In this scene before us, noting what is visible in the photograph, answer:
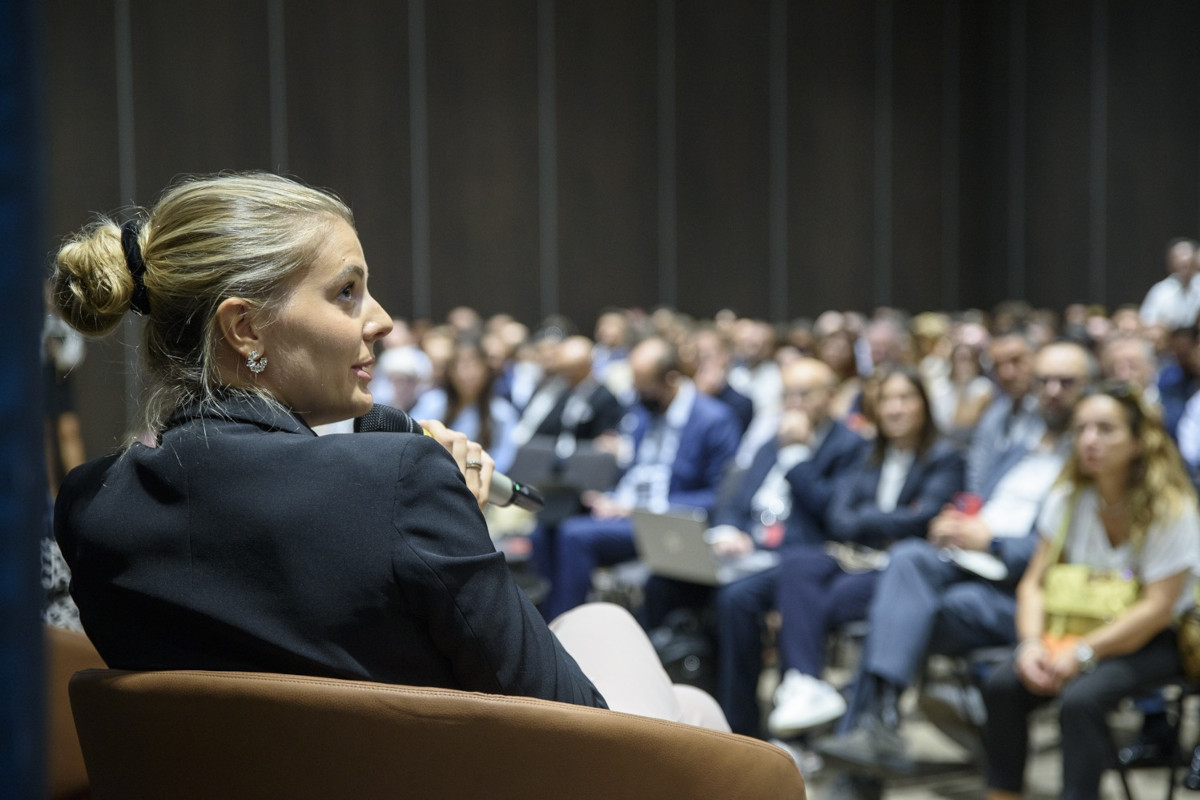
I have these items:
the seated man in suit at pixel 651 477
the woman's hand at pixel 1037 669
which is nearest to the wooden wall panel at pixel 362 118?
the seated man in suit at pixel 651 477

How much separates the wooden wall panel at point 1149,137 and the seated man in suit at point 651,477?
8961 millimetres

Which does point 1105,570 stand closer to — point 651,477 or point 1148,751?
point 1148,751

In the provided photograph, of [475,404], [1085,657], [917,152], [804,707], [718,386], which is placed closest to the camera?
[1085,657]

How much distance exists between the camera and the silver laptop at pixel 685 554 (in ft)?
13.1

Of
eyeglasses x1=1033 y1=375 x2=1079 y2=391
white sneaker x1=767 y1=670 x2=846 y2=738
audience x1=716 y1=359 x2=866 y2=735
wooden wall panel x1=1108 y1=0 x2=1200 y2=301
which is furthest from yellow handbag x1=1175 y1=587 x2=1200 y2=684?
wooden wall panel x1=1108 y1=0 x2=1200 y2=301

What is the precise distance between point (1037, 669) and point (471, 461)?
204cm

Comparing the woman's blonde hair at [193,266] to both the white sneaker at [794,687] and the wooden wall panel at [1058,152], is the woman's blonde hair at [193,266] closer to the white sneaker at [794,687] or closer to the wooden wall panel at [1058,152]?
the white sneaker at [794,687]

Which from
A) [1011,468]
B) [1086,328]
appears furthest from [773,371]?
[1011,468]

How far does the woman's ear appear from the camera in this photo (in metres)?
1.35

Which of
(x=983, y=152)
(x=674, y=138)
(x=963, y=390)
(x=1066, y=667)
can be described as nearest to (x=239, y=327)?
(x=1066, y=667)

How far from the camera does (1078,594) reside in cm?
312

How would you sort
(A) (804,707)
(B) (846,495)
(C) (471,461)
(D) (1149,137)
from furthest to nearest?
1. (D) (1149,137)
2. (B) (846,495)
3. (A) (804,707)
4. (C) (471,461)

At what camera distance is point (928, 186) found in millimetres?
14547

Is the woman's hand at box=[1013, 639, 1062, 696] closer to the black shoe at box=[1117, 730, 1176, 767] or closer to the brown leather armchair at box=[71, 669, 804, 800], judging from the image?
the black shoe at box=[1117, 730, 1176, 767]
